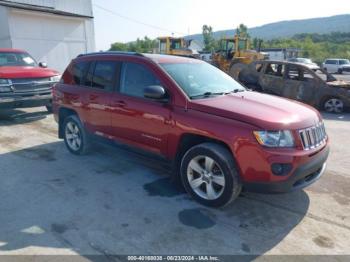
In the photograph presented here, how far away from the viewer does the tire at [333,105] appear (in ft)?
32.4

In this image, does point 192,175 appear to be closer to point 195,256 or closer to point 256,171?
point 256,171

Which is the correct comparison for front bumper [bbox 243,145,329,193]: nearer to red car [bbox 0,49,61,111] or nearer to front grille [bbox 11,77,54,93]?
red car [bbox 0,49,61,111]

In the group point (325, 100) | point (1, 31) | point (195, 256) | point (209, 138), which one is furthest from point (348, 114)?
point (1, 31)

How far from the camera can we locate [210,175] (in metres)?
3.80

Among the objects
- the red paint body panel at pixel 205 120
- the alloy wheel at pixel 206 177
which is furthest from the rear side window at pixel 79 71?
the alloy wheel at pixel 206 177

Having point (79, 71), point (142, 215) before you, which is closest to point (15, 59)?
point (79, 71)

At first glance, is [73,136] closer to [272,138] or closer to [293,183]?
[272,138]

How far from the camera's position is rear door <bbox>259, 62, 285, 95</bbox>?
10.5 meters

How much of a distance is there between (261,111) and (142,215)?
72.3 inches

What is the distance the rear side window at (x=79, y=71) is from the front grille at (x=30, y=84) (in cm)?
327

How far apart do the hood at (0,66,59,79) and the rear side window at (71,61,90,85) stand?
3365mm

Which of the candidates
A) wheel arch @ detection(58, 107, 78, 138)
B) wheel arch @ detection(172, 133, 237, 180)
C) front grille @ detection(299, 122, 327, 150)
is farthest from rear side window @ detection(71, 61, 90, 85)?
front grille @ detection(299, 122, 327, 150)

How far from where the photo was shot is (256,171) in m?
3.40

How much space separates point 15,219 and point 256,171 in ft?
9.03
